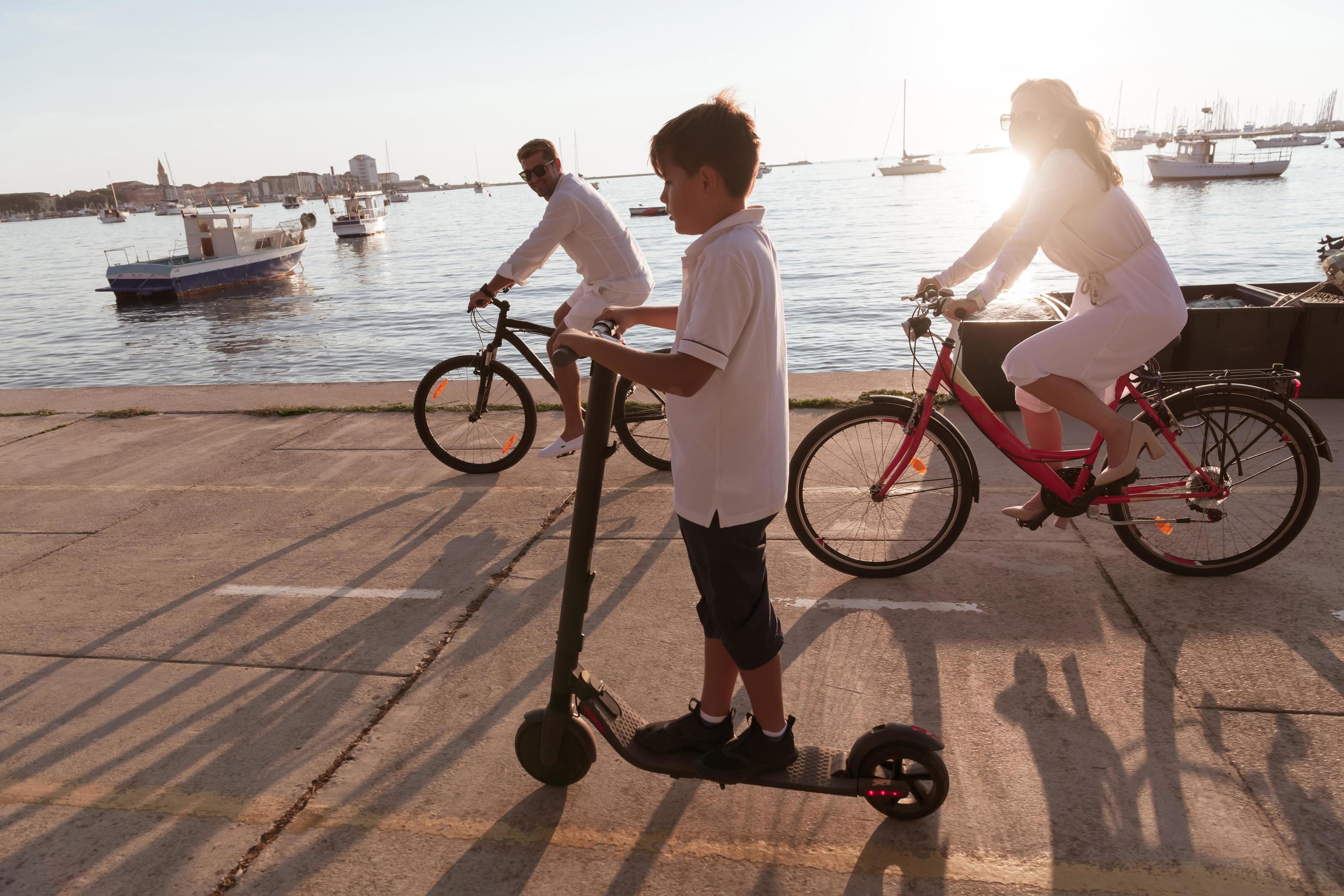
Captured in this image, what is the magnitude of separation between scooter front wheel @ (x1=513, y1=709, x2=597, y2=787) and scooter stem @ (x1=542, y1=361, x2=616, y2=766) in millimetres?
34

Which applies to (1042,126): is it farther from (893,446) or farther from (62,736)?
(62,736)

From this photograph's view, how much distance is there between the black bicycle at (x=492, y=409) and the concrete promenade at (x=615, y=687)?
582 mm

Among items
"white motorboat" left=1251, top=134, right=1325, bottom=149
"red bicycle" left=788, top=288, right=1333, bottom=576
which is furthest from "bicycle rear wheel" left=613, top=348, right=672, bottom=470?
"white motorboat" left=1251, top=134, right=1325, bottom=149

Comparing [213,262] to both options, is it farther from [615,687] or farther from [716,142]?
[716,142]

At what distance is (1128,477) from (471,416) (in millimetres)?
4098

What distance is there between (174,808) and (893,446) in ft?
10.2

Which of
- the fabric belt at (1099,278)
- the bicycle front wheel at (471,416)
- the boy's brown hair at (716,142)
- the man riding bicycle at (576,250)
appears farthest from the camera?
the bicycle front wheel at (471,416)

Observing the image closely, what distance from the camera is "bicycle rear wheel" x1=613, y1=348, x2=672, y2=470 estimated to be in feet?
19.2

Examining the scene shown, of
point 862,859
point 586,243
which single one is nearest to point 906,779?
point 862,859

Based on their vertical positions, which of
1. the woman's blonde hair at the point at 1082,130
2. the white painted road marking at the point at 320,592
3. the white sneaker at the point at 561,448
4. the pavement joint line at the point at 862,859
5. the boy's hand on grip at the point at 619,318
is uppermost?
the woman's blonde hair at the point at 1082,130

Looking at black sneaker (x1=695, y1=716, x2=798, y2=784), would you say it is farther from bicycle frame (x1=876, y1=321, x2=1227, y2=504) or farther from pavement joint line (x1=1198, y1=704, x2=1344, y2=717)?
bicycle frame (x1=876, y1=321, x2=1227, y2=504)

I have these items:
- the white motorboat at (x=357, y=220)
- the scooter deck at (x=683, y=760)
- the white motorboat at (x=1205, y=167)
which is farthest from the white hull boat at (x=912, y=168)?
the scooter deck at (x=683, y=760)

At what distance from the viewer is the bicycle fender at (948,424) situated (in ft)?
13.2

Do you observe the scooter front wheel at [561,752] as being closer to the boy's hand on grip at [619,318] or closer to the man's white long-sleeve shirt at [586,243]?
the boy's hand on grip at [619,318]
